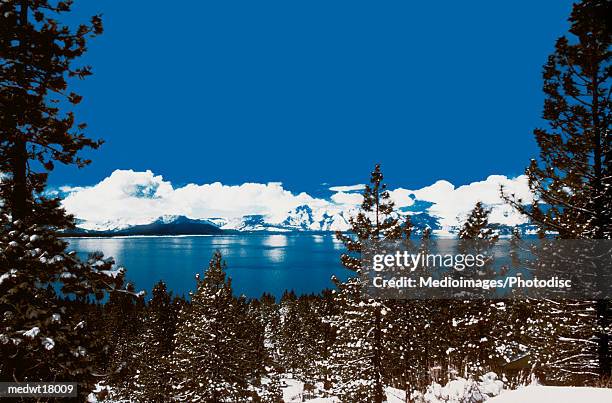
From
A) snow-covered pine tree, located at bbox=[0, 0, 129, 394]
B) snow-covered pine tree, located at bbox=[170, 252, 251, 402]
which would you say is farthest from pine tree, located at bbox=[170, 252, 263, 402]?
snow-covered pine tree, located at bbox=[0, 0, 129, 394]

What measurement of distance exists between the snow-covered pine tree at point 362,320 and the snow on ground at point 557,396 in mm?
15986

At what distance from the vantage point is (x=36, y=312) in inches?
285

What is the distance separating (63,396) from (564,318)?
13084mm

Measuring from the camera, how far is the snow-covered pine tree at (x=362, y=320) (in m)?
20.7

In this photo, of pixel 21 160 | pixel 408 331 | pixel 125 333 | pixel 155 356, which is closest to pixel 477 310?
pixel 408 331

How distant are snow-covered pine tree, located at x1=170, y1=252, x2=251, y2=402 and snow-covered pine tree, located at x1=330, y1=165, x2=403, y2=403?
8.12m

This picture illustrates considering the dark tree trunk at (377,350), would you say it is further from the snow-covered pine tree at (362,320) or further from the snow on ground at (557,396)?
the snow on ground at (557,396)

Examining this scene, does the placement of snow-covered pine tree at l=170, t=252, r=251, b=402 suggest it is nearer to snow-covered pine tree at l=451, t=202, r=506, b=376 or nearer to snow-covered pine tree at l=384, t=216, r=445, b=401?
snow-covered pine tree at l=384, t=216, r=445, b=401

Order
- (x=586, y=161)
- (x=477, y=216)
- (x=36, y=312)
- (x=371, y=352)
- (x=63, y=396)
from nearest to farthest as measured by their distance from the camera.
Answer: (x=36, y=312)
(x=63, y=396)
(x=586, y=161)
(x=371, y=352)
(x=477, y=216)

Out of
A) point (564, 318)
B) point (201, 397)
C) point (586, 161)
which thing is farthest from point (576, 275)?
point (201, 397)

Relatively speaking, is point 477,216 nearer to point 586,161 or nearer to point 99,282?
point 586,161

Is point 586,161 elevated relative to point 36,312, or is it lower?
elevated

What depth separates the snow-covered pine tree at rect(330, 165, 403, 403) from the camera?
20734mm

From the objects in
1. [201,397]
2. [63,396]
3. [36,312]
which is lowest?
[201,397]
